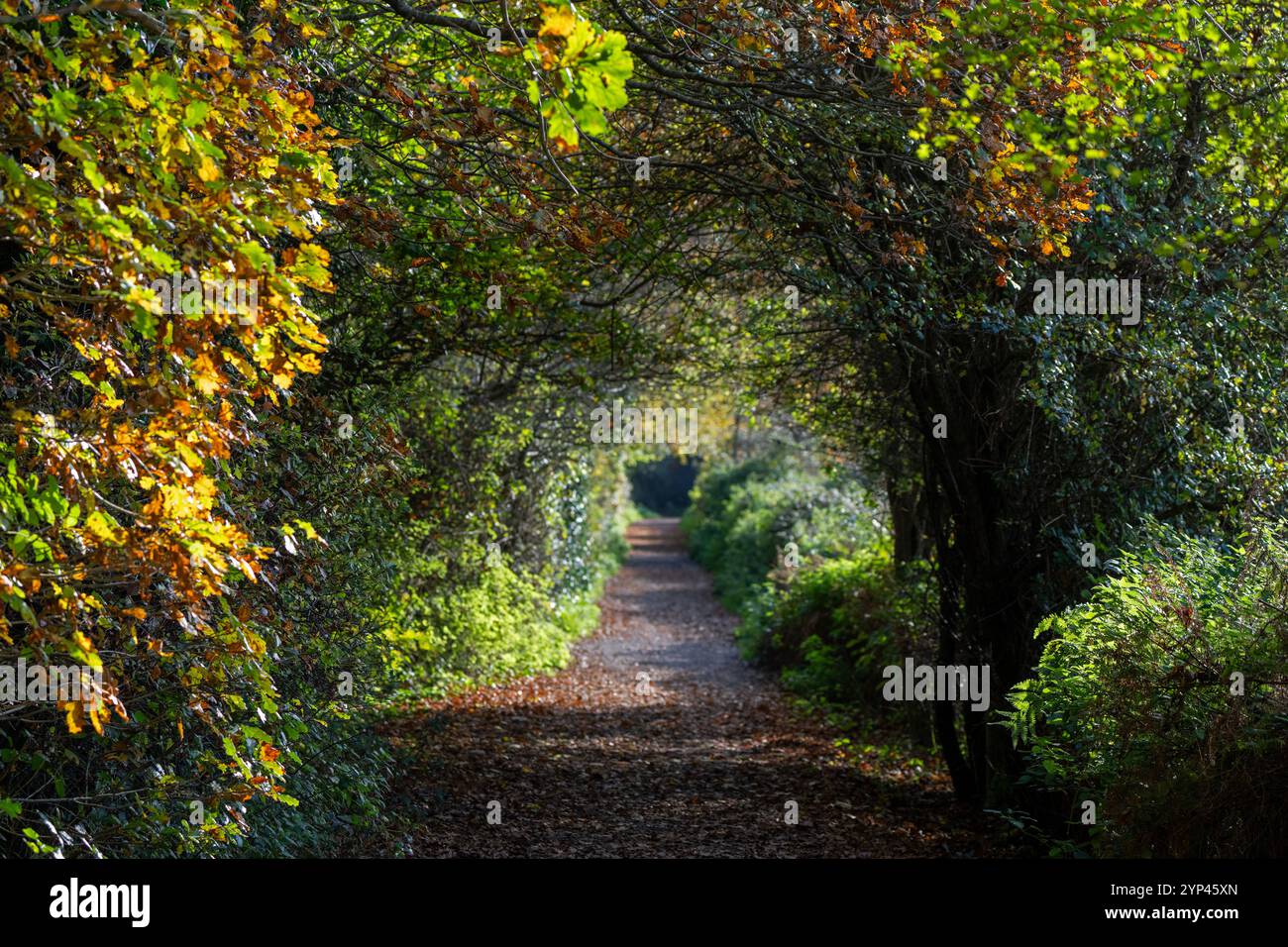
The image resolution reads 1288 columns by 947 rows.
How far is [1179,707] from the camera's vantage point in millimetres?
5457

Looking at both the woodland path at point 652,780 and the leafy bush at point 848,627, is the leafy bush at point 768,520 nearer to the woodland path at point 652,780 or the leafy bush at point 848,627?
the leafy bush at point 848,627

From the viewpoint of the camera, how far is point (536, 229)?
6699mm

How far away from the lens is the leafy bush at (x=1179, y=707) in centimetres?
507

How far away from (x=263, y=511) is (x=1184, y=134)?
6.41 meters

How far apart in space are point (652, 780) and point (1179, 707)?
19.4 feet

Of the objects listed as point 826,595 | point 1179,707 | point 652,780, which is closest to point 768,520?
point 826,595

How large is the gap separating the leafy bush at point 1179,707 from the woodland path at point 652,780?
259 cm

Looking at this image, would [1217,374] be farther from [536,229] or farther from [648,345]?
[648,345]

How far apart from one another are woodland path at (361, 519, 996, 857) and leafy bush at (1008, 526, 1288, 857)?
2.59 meters

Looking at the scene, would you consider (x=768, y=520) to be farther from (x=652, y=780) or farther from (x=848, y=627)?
(x=652, y=780)

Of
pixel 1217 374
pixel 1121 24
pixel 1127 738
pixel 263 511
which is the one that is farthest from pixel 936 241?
pixel 263 511

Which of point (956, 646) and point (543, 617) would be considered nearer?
point (956, 646)

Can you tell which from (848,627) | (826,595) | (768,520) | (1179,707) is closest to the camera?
(1179,707)

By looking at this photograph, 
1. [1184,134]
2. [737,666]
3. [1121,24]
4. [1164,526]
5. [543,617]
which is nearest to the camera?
[1121,24]
